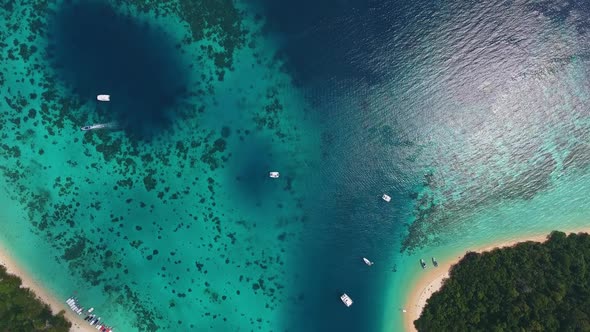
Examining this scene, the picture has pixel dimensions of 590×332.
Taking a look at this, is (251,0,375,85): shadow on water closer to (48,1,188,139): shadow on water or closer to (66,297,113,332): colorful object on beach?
(48,1,188,139): shadow on water

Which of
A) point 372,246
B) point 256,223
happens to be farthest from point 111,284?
point 372,246

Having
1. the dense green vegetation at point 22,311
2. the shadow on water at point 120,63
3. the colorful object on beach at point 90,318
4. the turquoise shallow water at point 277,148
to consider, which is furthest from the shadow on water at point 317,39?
the dense green vegetation at point 22,311

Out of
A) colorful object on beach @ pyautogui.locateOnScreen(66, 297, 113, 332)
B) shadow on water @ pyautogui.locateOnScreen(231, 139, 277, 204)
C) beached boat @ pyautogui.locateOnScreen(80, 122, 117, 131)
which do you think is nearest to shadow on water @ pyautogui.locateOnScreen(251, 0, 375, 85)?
shadow on water @ pyautogui.locateOnScreen(231, 139, 277, 204)

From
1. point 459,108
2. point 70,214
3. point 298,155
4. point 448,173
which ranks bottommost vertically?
point 70,214

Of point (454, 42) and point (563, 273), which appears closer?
point (563, 273)

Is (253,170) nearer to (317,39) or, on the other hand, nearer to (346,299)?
(317,39)

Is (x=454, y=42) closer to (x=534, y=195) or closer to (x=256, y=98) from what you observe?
(x=534, y=195)

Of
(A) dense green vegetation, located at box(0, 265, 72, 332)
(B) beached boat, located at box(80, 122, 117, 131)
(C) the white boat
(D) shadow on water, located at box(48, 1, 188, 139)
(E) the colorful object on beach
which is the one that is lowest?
(A) dense green vegetation, located at box(0, 265, 72, 332)
